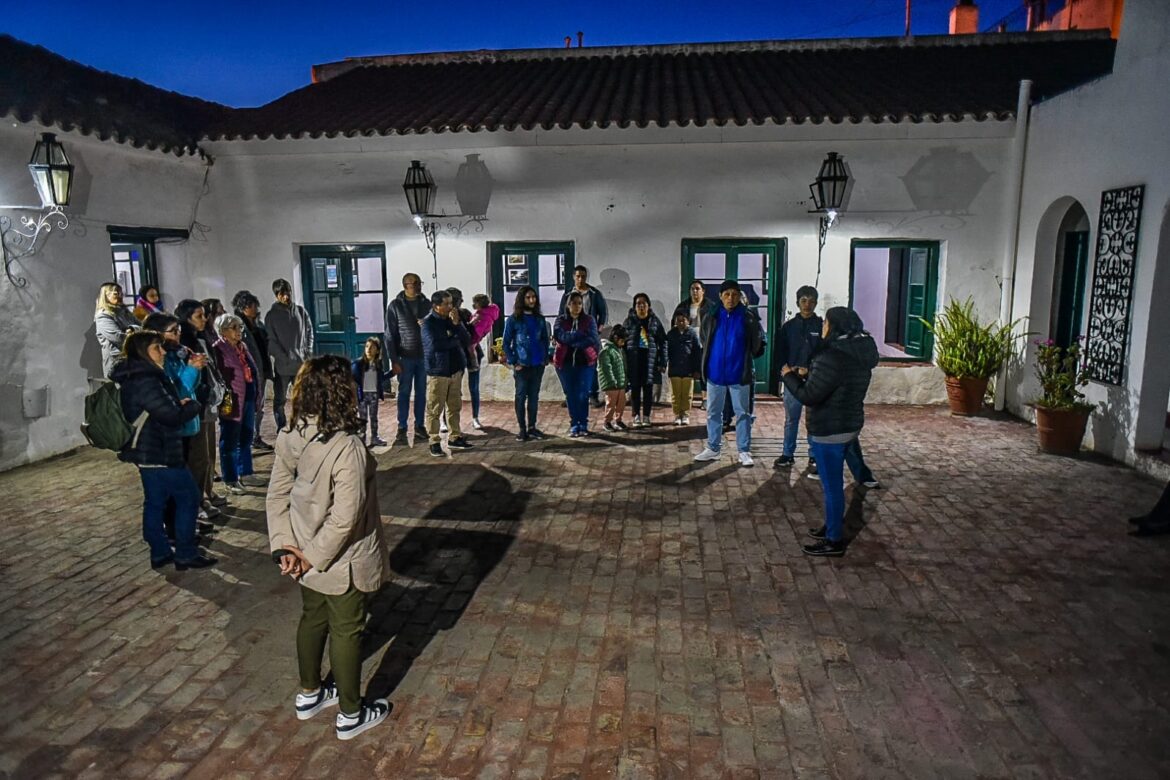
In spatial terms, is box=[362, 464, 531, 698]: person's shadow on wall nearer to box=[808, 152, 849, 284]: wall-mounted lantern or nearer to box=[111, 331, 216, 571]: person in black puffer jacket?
box=[111, 331, 216, 571]: person in black puffer jacket

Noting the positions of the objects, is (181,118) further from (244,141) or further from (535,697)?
(535,697)

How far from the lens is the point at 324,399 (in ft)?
10.7

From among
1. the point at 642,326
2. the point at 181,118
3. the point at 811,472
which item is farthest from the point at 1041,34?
the point at 181,118

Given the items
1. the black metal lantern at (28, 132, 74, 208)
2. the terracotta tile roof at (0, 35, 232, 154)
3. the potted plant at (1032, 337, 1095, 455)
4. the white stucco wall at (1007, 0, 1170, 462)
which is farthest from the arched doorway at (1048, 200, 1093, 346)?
the terracotta tile roof at (0, 35, 232, 154)

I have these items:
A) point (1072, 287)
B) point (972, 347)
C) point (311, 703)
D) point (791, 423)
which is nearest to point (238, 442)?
point (311, 703)

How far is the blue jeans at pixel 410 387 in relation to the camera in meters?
8.84

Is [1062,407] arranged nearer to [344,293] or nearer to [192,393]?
[192,393]

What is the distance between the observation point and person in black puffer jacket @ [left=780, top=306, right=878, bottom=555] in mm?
5180

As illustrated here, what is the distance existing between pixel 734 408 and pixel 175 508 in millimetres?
5136

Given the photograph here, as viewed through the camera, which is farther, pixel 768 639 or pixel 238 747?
pixel 768 639

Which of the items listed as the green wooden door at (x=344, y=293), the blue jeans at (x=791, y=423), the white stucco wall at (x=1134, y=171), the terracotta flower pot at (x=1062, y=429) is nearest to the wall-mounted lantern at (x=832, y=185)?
the white stucco wall at (x=1134, y=171)

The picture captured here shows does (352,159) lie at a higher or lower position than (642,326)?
higher

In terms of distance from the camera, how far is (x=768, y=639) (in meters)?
4.35

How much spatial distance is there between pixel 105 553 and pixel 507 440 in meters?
4.42
